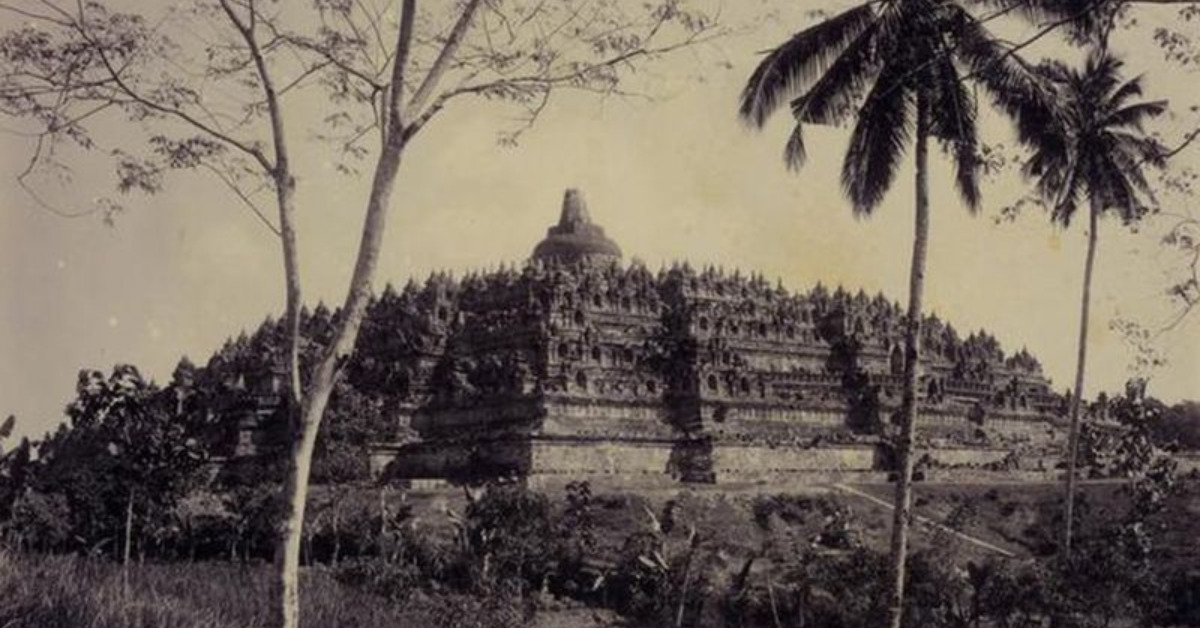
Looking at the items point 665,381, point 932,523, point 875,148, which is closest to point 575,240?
point 665,381

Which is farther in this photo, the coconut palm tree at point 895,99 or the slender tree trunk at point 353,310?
the coconut palm tree at point 895,99

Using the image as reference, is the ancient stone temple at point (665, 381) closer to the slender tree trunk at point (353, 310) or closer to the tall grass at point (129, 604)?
the tall grass at point (129, 604)

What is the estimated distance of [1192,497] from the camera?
45219mm

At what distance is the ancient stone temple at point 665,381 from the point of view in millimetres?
48844

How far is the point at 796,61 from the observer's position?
22.7m

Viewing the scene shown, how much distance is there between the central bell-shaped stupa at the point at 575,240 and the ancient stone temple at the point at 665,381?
19cm

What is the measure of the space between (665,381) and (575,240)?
68.7ft

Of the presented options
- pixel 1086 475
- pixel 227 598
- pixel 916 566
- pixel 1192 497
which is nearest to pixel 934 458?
pixel 1086 475

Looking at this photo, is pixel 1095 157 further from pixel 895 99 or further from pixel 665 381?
pixel 665 381

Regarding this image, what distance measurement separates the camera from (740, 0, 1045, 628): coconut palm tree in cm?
2120

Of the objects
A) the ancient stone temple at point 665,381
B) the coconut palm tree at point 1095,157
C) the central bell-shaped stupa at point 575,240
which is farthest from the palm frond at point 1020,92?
the central bell-shaped stupa at point 575,240

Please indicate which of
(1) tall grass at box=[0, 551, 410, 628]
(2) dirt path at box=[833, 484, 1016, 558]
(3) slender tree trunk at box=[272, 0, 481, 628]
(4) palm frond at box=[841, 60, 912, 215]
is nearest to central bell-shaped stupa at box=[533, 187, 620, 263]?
(2) dirt path at box=[833, 484, 1016, 558]

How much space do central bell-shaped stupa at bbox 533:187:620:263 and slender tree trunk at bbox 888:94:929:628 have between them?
49.5 meters

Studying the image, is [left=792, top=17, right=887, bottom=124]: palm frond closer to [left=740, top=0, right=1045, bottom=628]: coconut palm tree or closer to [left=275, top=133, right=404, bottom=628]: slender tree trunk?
[left=740, top=0, right=1045, bottom=628]: coconut palm tree
